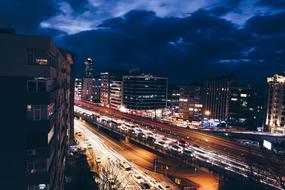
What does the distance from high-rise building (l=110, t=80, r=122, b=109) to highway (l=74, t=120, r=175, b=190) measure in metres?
98.8

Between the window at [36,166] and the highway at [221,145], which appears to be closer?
the window at [36,166]

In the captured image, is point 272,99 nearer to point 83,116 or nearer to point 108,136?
point 108,136

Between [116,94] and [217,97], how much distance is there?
249ft

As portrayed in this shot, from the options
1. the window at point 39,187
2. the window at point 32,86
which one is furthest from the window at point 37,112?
the window at point 39,187

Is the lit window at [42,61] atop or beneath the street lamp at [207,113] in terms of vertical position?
atop

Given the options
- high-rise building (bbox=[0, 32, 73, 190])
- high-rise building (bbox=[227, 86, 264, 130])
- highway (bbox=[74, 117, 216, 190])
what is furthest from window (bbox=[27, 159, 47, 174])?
high-rise building (bbox=[227, 86, 264, 130])

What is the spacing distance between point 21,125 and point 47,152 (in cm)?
364

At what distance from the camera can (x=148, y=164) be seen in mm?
66188

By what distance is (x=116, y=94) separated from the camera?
606 ft

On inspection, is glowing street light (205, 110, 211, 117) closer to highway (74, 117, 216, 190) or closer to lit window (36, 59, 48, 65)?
highway (74, 117, 216, 190)

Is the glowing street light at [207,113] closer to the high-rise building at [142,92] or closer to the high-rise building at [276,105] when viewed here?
the high-rise building at [276,105]

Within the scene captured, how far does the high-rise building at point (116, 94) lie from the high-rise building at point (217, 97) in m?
62.4

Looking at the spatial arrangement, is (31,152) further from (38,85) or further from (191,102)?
(191,102)

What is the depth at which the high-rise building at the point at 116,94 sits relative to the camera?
181 meters
